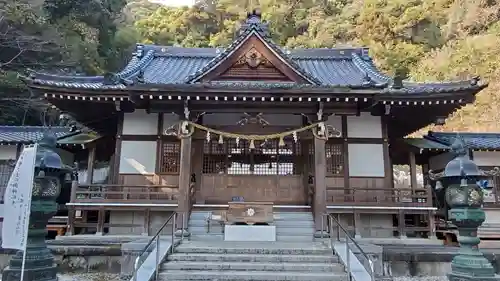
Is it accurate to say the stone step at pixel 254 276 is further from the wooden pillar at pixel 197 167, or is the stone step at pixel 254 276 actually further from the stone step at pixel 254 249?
the wooden pillar at pixel 197 167

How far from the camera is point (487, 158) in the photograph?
1452 centimetres

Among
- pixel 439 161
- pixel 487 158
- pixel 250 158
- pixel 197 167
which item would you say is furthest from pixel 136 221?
pixel 487 158

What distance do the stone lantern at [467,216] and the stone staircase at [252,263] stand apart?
211 cm

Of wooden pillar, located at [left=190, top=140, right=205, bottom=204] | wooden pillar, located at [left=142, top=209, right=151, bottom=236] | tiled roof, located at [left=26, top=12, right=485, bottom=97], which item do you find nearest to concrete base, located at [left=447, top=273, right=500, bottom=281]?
tiled roof, located at [left=26, top=12, right=485, bottom=97]

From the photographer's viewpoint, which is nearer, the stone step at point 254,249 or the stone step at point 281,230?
the stone step at point 254,249

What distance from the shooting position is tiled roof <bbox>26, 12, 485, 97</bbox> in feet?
35.1

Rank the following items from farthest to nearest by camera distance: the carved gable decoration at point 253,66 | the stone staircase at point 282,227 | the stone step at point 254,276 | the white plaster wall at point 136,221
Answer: the carved gable decoration at point 253,66 < the white plaster wall at point 136,221 < the stone staircase at point 282,227 < the stone step at point 254,276

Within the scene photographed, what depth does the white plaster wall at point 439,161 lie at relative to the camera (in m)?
14.3

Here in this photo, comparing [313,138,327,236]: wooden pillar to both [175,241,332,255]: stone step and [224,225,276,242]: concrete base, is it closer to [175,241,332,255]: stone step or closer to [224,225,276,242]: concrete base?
[224,225,276,242]: concrete base

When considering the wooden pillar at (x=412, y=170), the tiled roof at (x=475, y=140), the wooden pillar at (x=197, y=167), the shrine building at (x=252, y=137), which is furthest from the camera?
the tiled roof at (x=475, y=140)

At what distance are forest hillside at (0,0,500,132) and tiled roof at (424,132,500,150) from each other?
821cm

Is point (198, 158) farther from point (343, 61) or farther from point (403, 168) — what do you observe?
point (403, 168)

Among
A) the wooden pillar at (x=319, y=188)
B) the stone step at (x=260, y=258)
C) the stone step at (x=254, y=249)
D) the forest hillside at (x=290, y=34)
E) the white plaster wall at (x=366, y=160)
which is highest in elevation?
the forest hillside at (x=290, y=34)

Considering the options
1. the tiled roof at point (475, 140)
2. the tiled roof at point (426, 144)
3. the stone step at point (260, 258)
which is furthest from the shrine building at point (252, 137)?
the stone step at point (260, 258)
